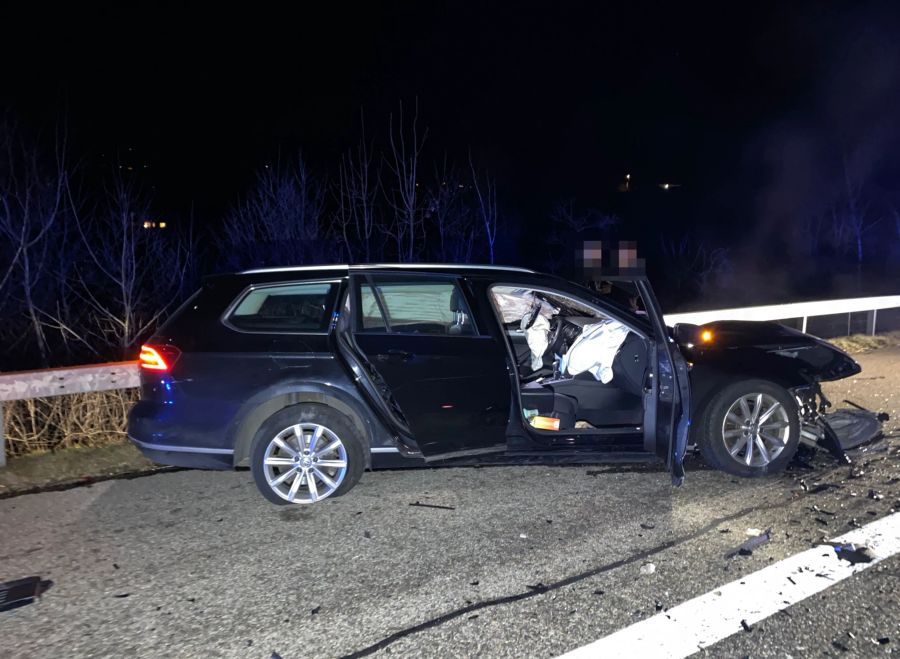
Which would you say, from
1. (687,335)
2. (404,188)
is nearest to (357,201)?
(404,188)

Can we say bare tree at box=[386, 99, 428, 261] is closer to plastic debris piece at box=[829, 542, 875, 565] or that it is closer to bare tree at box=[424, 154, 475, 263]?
bare tree at box=[424, 154, 475, 263]

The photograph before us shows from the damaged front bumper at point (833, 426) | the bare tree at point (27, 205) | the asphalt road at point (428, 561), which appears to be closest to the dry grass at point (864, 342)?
the damaged front bumper at point (833, 426)

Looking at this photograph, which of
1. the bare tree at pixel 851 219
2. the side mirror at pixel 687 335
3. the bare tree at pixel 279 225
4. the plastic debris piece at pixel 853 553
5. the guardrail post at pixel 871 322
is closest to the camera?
the plastic debris piece at pixel 853 553

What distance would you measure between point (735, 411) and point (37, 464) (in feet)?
17.7

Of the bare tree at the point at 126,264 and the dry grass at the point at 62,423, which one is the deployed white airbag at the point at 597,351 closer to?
the dry grass at the point at 62,423

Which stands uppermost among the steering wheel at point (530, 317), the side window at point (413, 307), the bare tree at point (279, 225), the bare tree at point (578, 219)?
the bare tree at point (578, 219)

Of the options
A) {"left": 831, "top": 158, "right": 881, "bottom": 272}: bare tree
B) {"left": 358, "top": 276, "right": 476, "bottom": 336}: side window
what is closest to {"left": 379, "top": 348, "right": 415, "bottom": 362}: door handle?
{"left": 358, "top": 276, "right": 476, "bottom": 336}: side window

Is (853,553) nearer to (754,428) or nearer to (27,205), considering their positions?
(754,428)

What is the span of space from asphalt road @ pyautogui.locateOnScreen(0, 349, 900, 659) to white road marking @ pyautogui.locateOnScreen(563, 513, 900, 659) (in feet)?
0.20

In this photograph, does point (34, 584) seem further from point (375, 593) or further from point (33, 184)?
point (33, 184)

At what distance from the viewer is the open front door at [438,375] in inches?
175

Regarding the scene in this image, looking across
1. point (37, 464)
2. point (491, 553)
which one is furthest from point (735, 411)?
point (37, 464)

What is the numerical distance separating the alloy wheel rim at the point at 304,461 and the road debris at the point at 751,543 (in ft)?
8.09

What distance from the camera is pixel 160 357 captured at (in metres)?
4.40
